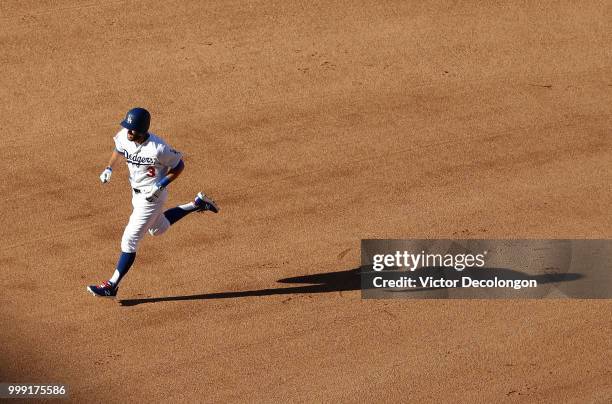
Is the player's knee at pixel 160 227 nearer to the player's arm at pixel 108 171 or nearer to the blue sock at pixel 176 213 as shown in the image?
the blue sock at pixel 176 213

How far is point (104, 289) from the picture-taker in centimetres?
1087

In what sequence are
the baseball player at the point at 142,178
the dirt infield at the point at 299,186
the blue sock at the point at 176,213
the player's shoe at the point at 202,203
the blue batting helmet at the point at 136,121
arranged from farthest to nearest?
the player's shoe at the point at 202,203 → the blue sock at the point at 176,213 → the baseball player at the point at 142,178 → the blue batting helmet at the point at 136,121 → the dirt infield at the point at 299,186

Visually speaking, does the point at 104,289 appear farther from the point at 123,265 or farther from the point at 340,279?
the point at 340,279

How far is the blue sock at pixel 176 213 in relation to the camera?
11.4 m

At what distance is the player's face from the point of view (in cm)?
1049

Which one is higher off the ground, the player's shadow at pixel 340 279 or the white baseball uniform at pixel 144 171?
the white baseball uniform at pixel 144 171

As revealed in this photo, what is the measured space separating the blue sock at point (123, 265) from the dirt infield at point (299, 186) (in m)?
0.32

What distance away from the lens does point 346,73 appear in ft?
50.8

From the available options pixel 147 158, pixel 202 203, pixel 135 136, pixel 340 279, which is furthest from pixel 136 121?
pixel 340 279

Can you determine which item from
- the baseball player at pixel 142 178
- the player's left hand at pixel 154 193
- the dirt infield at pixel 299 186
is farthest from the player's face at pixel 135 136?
the dirt infield at pixel 299 186

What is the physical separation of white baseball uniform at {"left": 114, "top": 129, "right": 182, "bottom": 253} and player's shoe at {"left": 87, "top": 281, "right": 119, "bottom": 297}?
15.8 inches

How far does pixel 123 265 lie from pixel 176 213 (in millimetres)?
939

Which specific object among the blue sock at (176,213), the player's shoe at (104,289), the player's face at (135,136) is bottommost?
the player's shoe at (104,289)

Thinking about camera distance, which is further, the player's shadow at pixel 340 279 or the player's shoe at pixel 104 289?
the player's shadow at pixel 340 279
